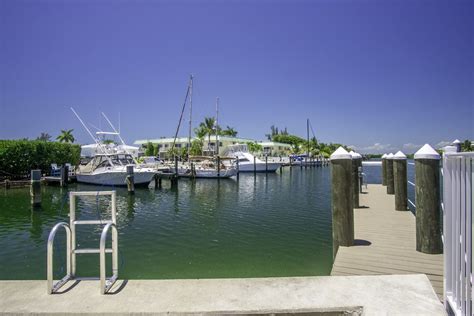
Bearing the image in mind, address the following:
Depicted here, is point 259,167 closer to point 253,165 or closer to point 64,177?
point 253,165

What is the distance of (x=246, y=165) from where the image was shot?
178 ft

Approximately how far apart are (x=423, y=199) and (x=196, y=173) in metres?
37.8

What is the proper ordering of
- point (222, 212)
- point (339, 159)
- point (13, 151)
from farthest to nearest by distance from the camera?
point (13, 151) < point (222, 212) < point (339, 159)

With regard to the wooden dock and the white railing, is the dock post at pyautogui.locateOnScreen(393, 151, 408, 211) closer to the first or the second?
the wooden dock

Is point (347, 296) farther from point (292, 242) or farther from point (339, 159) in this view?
point (292, 242)

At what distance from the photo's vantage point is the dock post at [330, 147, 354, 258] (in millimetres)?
6672

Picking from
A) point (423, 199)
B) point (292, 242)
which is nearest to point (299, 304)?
point (423, 199)

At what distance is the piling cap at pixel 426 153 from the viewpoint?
5902mm

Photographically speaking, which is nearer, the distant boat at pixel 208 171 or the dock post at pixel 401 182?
the dock post at pixel 401 182

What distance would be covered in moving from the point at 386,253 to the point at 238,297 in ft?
12.7

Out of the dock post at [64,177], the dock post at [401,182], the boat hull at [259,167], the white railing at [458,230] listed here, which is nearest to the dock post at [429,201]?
the white railing at [458,230]

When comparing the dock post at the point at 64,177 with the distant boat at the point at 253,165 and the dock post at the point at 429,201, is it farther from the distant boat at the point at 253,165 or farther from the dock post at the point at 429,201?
the dock post at the point at 429,201

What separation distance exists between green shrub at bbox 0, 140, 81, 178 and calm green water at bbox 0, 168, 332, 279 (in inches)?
532

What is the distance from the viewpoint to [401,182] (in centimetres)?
1039
